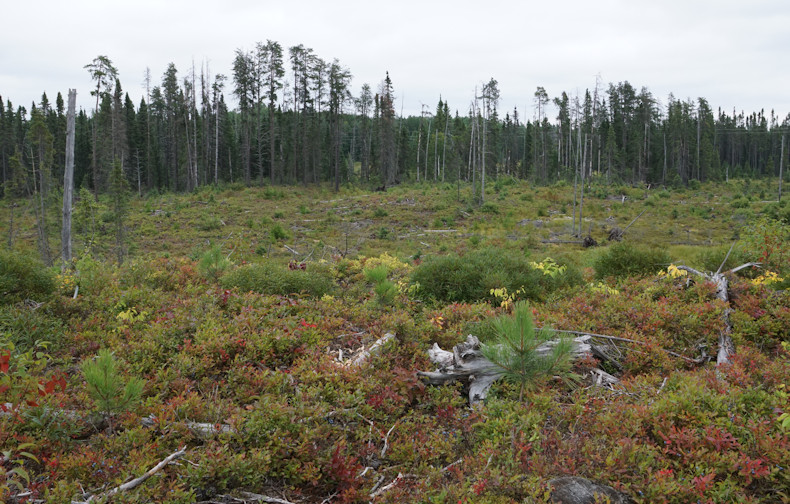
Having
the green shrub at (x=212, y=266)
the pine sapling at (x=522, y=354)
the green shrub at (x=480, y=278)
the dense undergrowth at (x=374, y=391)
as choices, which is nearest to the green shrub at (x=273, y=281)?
the dense undergrowth at (x=374, y=391)

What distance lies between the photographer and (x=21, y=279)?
6.45 metres

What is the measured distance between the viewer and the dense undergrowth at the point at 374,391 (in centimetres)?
306

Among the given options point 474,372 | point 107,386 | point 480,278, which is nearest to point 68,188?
point 480,278

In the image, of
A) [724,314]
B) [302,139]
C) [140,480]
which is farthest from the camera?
[302,139]

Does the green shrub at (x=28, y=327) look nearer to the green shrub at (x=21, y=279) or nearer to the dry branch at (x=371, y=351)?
the green shrub at (x=21, y=279)

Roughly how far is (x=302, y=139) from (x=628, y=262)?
1679 inches

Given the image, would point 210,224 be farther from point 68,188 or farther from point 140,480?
point 140,480

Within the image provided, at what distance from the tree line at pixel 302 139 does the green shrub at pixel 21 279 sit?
2773 centimetres

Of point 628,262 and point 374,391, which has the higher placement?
point 628,262

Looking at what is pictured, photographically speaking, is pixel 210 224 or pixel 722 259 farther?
pixel 210 224

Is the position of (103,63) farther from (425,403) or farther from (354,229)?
(425,403)

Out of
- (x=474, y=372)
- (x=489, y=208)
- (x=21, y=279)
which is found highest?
(x=489, y=208)

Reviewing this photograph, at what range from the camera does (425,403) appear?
14.8 feet

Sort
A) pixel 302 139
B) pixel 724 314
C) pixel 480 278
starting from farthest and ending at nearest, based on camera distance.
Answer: pixel 302 139 < pixel 480 278 < pixel 724 314
